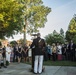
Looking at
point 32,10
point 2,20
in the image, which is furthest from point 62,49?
point 32,10

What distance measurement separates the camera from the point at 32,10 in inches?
2120

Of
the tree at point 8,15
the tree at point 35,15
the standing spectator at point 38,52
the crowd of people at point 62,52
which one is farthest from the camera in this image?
the tree at point 35,15

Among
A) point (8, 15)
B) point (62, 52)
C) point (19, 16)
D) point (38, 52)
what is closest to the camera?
point (38, 52)

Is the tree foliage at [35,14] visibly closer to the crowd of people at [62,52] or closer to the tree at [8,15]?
the tree at [8,15]

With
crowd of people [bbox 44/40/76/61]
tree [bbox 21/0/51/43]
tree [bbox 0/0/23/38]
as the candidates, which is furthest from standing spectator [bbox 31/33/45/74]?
tree [bbox 21/0/51/43]

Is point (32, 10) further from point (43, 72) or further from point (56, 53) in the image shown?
point (43, 72)

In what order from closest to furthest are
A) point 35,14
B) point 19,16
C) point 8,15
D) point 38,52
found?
point 38,52 < point 8,15 < point 19,16 < point 35,14

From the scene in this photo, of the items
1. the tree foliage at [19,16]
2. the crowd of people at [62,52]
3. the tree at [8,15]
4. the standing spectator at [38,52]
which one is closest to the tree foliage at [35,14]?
the tree foliage at [19,16]

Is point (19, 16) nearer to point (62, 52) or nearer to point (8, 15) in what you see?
point (8, 15)

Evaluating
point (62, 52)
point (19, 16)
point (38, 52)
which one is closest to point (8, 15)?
point (19, 16)

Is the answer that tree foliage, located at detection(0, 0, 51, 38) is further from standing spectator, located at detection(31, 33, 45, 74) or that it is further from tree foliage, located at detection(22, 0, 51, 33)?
standing spectator, located at detection(31, 33, 45, 74)

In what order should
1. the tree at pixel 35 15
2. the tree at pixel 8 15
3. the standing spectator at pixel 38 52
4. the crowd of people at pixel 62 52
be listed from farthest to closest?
the tree at pixel 35 15
the tree at pixel 8 15
the crowd of people at pixel 62 52
the standing spectator at pixel 38 52

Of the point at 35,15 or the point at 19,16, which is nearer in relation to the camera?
the point at 19,16

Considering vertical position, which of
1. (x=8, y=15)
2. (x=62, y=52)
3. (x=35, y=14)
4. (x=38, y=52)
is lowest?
(x=38, y=52)
